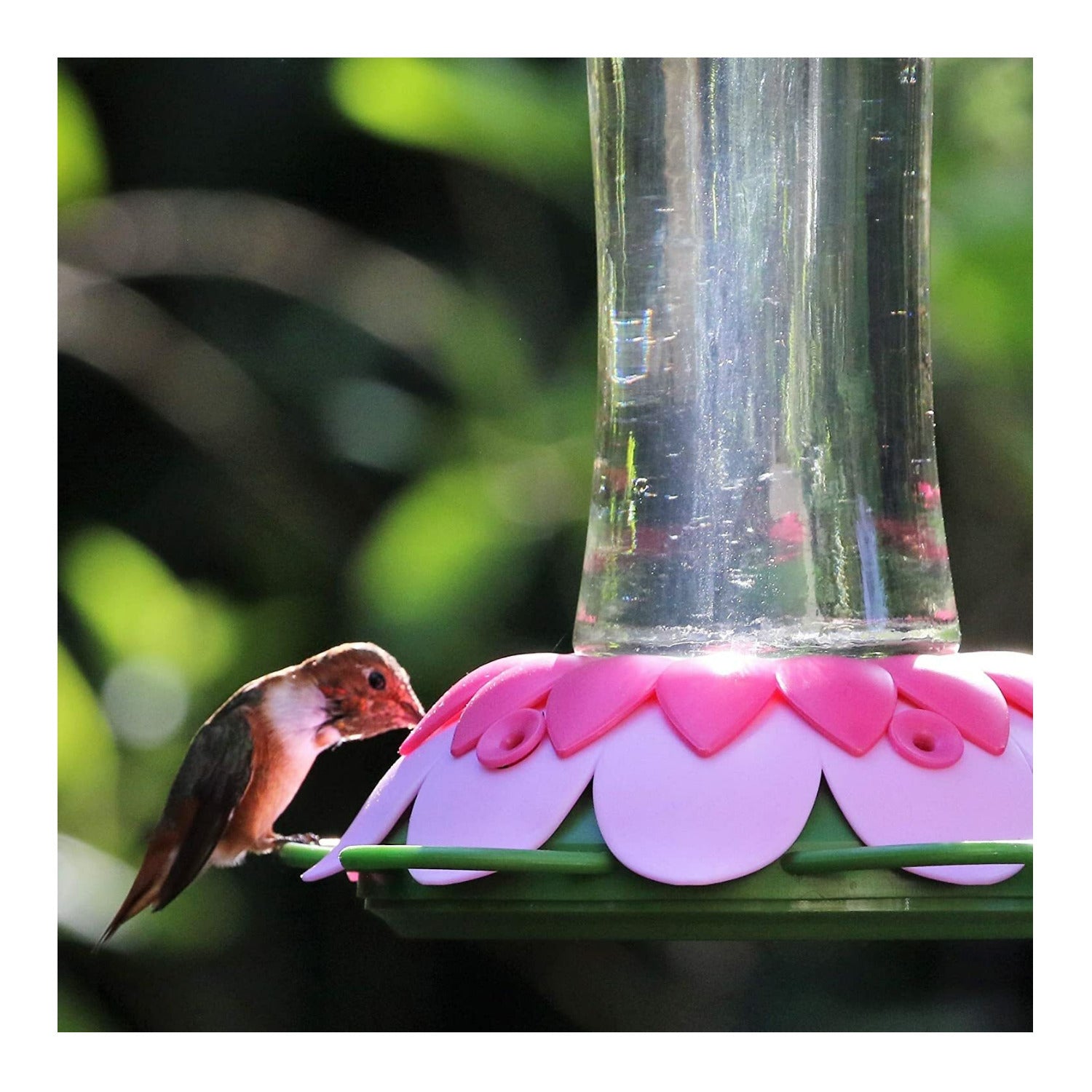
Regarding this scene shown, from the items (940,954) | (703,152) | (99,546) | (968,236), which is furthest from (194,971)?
(703,152)

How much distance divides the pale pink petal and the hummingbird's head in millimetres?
916

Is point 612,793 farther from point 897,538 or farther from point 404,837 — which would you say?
point 897,538

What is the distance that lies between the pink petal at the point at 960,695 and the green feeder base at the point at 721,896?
11cm

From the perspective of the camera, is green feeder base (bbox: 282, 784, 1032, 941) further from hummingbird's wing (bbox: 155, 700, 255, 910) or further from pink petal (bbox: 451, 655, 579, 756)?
hummingbird's wing (bbox: 155, 700, 255, 910)

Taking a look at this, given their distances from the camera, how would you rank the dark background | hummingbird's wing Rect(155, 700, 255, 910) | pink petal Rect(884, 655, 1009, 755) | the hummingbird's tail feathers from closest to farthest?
pink petal Rect(884, 655, 1009, 755) < hummingbird's wing Rect(155, 700, 255, 910) < the hummingbird's tail feathers < the dark background

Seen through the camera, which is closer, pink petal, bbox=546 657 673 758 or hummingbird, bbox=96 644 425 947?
pink petal, bbox=546 657 673 758

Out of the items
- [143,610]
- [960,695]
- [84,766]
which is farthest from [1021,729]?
[84,766]

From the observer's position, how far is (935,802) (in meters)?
1.12

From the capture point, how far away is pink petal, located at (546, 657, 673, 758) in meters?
1.18

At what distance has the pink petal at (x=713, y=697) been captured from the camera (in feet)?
3.74

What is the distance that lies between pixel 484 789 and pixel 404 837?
0.30ft

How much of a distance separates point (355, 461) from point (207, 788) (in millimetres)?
763

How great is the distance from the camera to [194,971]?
300cm

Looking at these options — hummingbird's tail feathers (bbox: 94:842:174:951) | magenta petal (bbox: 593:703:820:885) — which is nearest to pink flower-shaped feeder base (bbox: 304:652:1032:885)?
magenta petal (bbox: 593:703:820:885)
